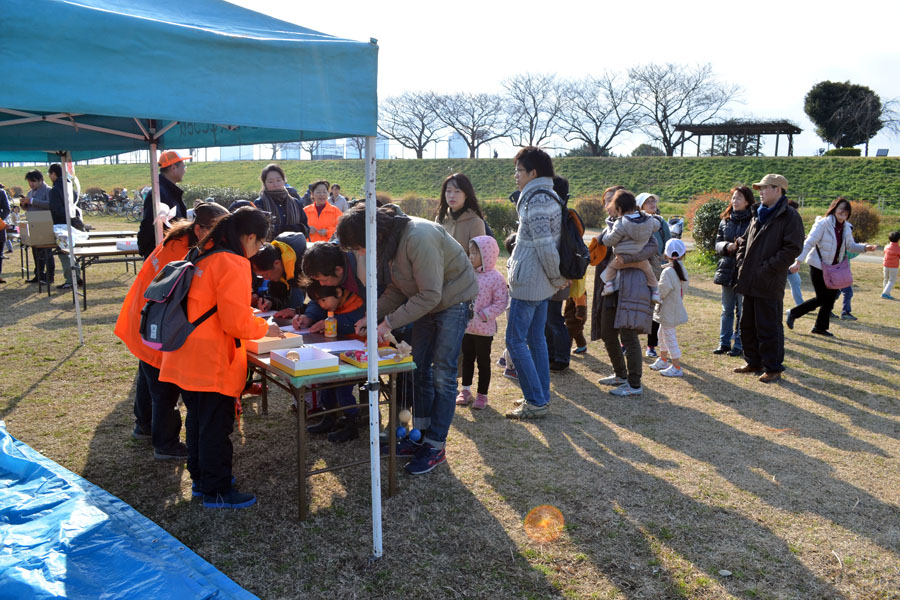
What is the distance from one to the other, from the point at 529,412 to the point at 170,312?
258 cm

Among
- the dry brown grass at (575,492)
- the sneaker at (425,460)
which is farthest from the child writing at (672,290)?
the sneaker at (425,460)

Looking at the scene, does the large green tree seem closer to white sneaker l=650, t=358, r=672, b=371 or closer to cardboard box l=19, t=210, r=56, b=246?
white sneaker l=650, t=358, r=672, b=371

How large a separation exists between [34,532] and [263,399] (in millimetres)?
1901

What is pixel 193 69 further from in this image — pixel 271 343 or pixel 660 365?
pixel 660 365

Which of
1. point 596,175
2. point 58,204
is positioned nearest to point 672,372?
point 58,204

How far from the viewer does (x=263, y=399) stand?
4.40 m

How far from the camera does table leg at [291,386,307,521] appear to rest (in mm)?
2803

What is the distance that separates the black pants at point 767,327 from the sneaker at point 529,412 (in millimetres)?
2289

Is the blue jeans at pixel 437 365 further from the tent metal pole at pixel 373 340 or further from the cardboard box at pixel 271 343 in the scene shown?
the tent metal pole at pixel 373 340

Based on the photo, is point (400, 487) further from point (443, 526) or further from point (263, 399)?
point (263, 399)

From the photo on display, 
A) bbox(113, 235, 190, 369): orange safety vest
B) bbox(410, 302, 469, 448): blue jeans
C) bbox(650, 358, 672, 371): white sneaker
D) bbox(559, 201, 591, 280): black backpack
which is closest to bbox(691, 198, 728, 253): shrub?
bbox(650, 358, 672, 371): white sneaker

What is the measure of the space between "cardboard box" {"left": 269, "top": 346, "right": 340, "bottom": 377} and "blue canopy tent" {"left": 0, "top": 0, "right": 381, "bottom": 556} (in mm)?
268

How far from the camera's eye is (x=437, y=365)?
3.43 metres

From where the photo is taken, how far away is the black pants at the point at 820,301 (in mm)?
6906
